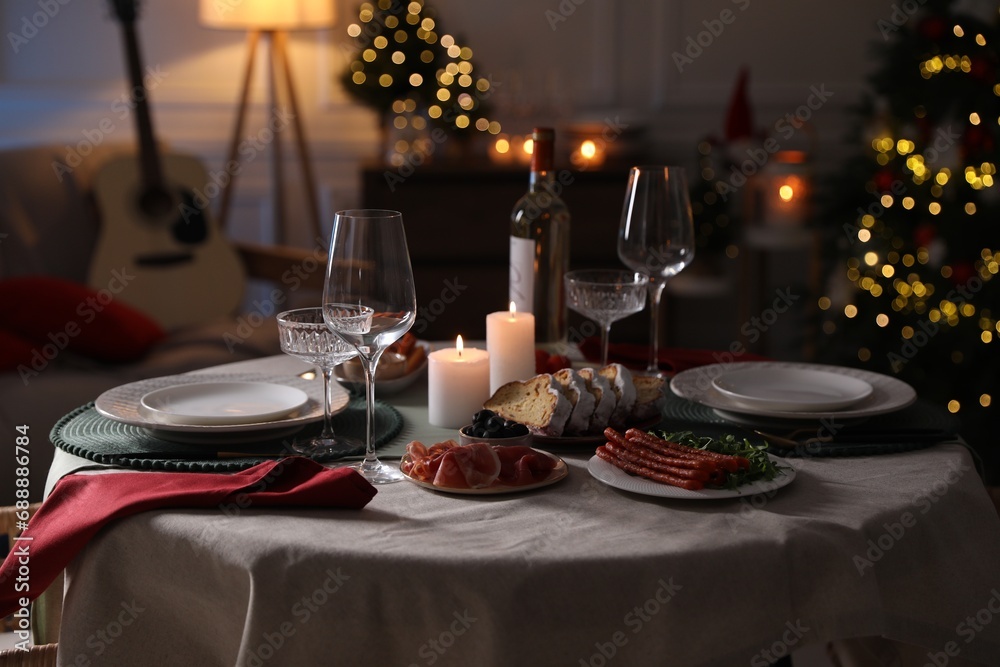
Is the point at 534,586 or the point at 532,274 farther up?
the point at 532,274

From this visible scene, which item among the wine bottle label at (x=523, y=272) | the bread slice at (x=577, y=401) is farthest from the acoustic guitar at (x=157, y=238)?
the bread slice at (x=577, y=401)

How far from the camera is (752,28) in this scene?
4.25m

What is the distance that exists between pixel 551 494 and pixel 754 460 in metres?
0.23

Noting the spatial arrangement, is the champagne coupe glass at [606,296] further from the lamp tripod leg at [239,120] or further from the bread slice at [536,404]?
the lamp tripod leg at [239,120]

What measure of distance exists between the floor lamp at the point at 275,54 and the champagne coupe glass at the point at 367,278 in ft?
8.63

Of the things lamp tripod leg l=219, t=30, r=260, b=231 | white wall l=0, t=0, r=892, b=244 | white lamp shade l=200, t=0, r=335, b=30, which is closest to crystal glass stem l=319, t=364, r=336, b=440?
white lamp shade l=200, t=0, r=335, b=30

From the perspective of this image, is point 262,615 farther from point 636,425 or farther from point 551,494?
point 636,425

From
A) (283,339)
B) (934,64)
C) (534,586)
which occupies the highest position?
(934,64)

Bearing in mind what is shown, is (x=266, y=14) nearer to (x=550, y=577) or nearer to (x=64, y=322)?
(x=64, y=322)

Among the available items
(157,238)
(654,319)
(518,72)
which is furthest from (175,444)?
(518,72)

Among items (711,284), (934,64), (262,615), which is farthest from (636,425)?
(711,284)

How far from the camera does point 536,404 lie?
1.30m

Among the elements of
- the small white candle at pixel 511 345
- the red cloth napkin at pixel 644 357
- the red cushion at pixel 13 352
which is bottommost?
the red cushion at pixel 13 352

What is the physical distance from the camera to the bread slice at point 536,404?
1.28m
